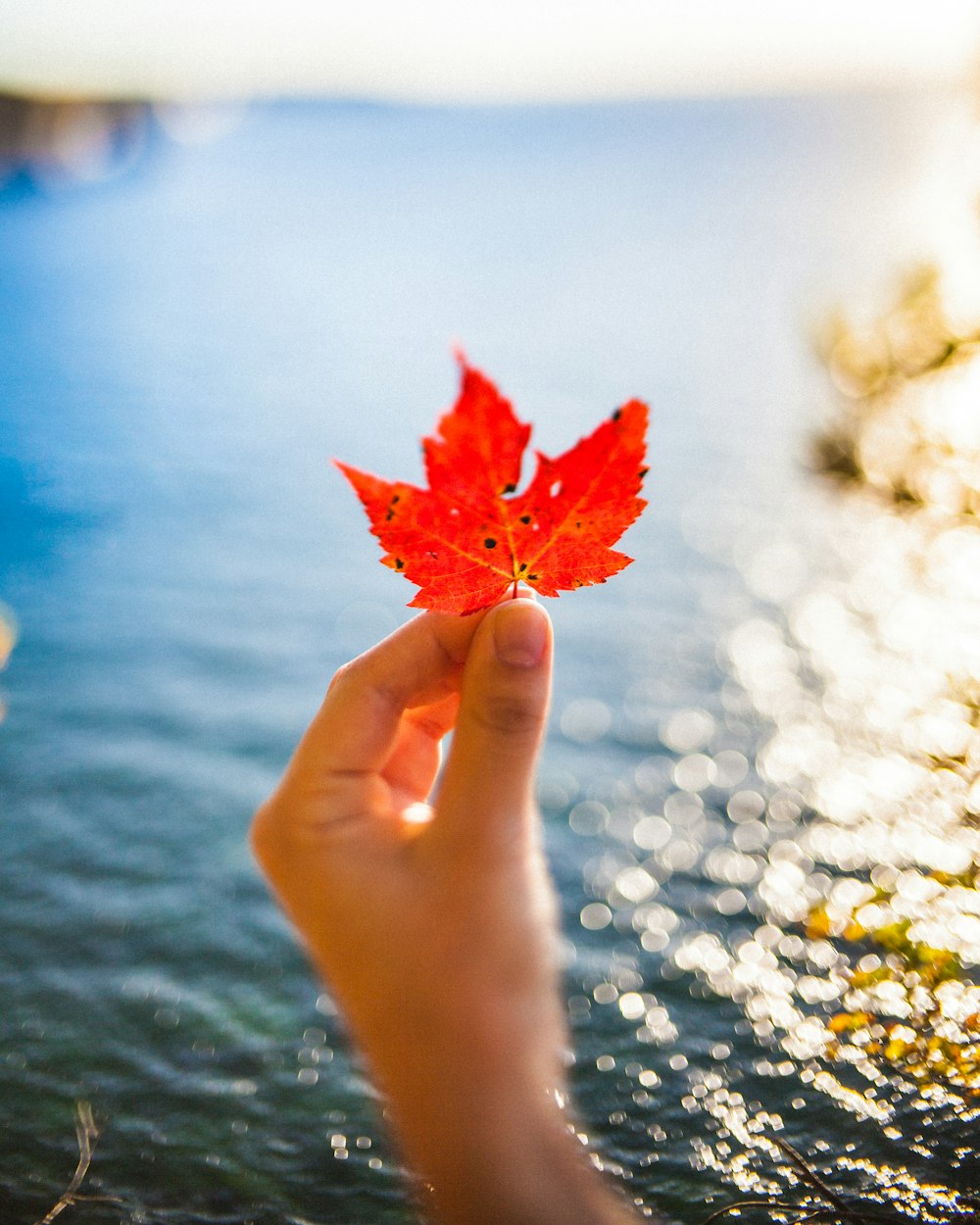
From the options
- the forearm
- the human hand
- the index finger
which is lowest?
the forearm

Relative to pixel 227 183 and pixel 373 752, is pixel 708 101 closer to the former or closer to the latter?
pixel 227 183

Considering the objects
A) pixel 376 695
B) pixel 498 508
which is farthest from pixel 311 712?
pixel 498 508

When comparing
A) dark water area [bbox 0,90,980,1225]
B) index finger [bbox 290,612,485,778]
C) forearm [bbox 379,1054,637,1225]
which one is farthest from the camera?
dark water area [bbox 0,90,980,1225]

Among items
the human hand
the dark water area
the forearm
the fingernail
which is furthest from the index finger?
the dark water area

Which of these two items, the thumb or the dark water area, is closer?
the thumb

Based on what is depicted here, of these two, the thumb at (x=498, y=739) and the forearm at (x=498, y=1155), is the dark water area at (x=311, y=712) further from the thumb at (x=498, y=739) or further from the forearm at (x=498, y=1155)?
the thumb at (x=498, y=739)

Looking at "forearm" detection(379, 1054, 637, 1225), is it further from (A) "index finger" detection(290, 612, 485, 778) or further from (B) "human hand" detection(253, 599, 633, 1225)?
(A) "index finger" detection(290, 612, 485, 778)

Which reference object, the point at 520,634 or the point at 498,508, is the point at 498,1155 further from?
the point at 498,508
